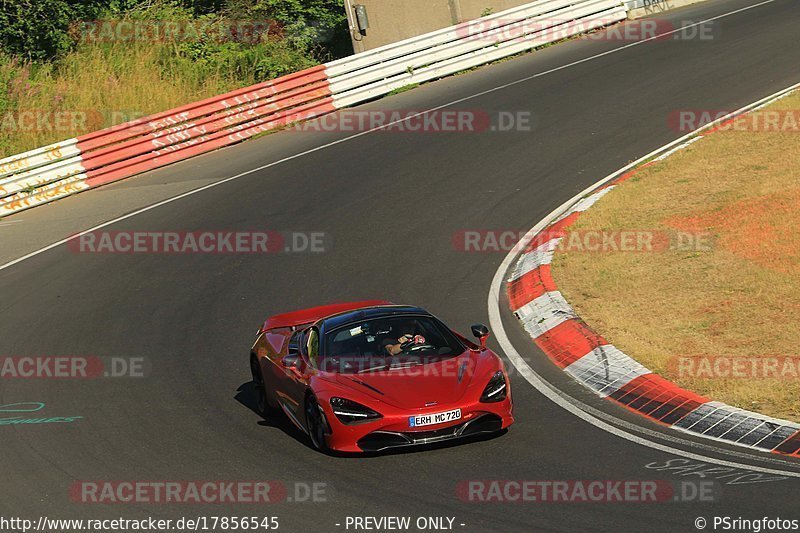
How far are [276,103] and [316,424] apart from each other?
1625cm

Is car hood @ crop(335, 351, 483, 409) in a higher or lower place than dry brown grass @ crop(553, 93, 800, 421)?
higher

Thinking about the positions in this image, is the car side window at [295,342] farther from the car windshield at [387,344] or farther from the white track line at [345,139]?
the white track line at [345,139]

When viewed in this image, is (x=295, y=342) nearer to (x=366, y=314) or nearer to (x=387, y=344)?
(x=366, y=314)

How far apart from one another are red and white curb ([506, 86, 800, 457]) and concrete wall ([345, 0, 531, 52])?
1814 centimetres

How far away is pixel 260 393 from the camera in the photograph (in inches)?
460

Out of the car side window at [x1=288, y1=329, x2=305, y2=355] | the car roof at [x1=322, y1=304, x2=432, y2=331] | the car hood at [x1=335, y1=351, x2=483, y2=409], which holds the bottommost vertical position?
the car hood at [x1=335, y1=351, x2=483, y2=409]

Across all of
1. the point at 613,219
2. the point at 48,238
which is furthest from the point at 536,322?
the point at 48,238

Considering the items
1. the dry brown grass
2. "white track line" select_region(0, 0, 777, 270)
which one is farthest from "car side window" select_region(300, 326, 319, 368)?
"white track line" select_region(0, 0, 777, 270)

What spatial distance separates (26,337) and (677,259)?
8.67 meters

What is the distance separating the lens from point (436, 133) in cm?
2286

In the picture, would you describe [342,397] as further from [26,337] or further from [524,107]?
[524,107]

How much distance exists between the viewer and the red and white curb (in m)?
9.55

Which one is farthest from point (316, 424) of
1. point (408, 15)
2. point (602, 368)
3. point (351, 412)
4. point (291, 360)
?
point (408, 15)

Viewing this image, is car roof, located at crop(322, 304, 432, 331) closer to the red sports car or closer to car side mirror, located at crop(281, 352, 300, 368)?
the red sports car
